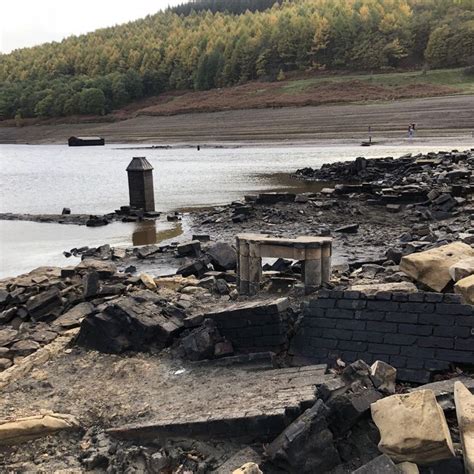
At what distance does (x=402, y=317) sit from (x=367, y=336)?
47 cm

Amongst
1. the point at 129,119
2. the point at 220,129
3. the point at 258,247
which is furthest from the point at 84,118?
the point at 258,247

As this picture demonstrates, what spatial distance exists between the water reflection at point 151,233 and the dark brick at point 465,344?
12259 mm

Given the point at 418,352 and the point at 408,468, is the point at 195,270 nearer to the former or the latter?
the point at 418,352

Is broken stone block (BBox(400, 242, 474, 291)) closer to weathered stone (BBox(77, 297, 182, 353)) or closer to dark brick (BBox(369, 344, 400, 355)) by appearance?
dark brick (BBox(369, 344, 400, 355))

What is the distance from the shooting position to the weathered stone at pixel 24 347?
305 inches

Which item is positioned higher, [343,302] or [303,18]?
[303,18]

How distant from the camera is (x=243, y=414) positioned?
16.9 ft

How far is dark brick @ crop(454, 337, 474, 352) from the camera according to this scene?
19.9ft

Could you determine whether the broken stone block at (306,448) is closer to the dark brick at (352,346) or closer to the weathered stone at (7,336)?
the dark brick at (352,346)

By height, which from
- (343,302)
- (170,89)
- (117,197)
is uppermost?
(170,89)

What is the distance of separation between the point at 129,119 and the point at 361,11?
44725 millimetres

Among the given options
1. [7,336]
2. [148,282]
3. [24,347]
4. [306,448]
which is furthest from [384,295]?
[7,336]

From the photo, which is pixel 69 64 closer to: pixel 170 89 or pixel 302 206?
pixel 170 89

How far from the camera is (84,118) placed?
9862cm
